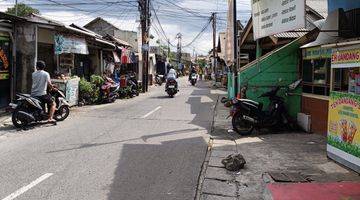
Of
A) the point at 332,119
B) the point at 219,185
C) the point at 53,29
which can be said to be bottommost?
the point at 219,185

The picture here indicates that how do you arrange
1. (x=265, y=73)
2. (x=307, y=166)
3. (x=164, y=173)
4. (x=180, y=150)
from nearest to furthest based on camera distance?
(x=164, y=173) < (x=307, y=166) < (x=180, y=150) < (x=265, y=73)

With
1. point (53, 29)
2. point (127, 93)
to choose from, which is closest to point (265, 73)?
point (53, 29)

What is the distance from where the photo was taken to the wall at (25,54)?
622 inches

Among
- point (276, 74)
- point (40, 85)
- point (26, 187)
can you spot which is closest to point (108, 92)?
point (40, 85)

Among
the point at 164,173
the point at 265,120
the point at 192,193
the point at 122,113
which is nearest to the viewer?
the point at 192,193

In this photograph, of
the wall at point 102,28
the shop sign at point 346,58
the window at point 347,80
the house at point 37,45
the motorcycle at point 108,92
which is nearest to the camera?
the shop sign at point 346,58

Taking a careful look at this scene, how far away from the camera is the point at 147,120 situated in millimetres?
14836

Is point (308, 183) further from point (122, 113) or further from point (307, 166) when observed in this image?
point (122, 113)

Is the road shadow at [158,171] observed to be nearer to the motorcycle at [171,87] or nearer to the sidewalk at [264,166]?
the sidewalk at [264,166]

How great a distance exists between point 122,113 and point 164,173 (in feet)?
30.3

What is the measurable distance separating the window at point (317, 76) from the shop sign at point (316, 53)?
0.13 meters

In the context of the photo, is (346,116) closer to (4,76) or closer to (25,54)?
(4,76)

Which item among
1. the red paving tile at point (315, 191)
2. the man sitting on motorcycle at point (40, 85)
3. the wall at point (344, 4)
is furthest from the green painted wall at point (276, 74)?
the red paving tile at point (315, 191)

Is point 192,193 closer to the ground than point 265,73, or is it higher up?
closer to the ground
